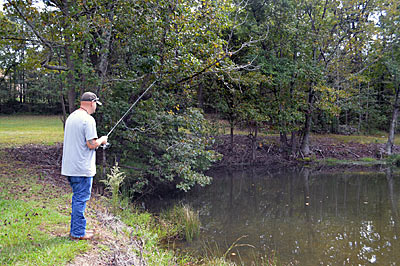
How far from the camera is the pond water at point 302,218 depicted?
6.38 m

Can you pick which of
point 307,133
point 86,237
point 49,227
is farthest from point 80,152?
point 307,133

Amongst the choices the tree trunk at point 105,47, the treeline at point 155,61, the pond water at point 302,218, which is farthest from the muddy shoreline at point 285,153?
the tree trunk at point 105,47

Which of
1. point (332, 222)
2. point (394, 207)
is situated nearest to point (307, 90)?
point (394, 207)

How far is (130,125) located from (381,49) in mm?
15539

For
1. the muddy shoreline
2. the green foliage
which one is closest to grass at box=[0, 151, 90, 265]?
the green foliage

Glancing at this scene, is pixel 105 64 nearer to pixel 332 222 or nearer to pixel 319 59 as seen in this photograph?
pixel 332 222

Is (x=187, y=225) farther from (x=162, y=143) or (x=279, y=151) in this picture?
(x=279, y=151)

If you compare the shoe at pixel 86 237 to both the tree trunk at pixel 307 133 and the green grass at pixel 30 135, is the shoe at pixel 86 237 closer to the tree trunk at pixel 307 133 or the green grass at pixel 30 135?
the green grass at pixel 30 135

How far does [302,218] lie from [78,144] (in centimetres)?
663

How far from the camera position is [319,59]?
Answer: 1812 centimetres

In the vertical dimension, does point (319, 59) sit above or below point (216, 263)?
above

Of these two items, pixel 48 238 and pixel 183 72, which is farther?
pixel 183 72

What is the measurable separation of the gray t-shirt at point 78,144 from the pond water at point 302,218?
3227 mm

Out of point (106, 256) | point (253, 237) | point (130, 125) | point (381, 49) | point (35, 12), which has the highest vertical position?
point (381, 49)
